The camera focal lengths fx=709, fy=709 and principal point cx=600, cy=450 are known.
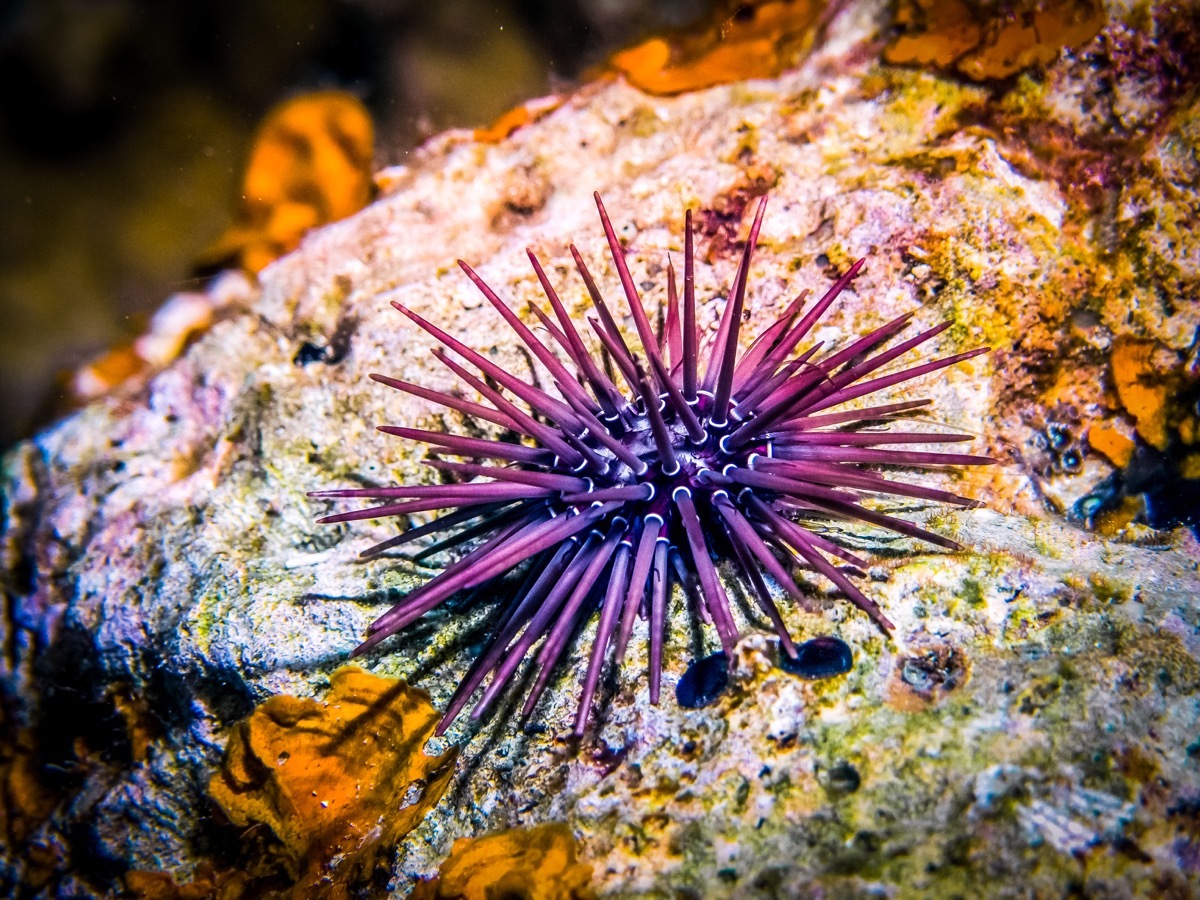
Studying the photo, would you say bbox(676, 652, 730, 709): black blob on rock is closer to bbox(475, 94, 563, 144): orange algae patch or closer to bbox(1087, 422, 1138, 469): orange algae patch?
bbox(1087, 422, 1138, 469): orange algae patch

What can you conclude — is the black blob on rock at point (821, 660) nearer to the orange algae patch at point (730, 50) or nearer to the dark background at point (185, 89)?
the orange algae patch at point (730, 50)

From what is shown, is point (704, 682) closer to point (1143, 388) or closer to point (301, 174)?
point (1143, 388)

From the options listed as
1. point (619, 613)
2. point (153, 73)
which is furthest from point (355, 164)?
point (619, 613)

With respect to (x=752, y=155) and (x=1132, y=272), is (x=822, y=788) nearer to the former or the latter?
(x=1132, y=272)

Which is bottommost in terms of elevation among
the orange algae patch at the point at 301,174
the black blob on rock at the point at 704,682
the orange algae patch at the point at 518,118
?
the black blob on rock at the point at 704,682

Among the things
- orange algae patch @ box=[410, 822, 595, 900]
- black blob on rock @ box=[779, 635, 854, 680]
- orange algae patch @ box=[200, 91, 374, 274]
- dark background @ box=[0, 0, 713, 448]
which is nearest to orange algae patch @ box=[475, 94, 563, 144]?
dark background @ box=[0, 0, 713, 448]

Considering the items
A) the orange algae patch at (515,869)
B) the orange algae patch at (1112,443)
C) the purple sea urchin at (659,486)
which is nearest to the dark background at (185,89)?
the purple sea urchin at (659,486)

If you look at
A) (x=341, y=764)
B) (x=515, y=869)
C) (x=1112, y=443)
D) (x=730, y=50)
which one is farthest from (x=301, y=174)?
(x=1112, y=443)
